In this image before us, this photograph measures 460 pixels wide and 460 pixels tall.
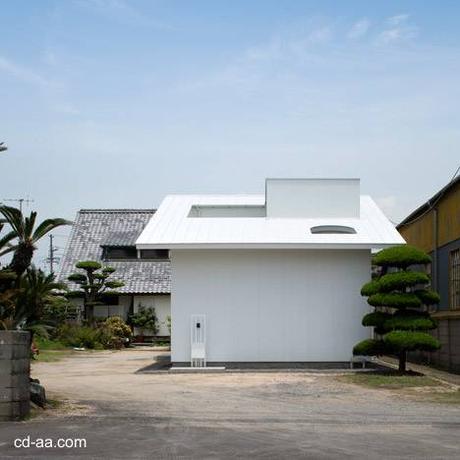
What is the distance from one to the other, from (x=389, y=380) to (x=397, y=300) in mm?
1804

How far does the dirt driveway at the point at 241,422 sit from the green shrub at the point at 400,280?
2524 millimetres

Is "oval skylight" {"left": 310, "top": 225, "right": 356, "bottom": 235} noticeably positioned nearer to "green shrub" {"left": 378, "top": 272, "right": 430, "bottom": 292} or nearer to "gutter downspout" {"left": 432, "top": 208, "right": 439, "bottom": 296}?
"gutter downspout" {"left": 432, "top": 208, "right": 439, "bottom": 296}

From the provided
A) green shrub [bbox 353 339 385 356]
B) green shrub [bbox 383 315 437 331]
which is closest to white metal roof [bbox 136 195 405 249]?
green shrub [bbox 383 315 437 331]

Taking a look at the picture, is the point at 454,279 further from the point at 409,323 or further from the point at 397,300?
the point at 397,300

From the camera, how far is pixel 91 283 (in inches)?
1393

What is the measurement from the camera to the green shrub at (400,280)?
17.2 metres

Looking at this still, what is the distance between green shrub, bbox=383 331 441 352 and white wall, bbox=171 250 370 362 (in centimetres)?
326

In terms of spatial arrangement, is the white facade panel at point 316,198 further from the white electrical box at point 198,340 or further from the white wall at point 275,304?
the white electrical box at point 198,340

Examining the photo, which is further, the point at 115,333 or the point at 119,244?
the point at 119,244

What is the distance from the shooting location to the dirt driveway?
8539 mm

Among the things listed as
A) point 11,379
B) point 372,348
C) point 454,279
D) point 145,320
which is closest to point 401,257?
point 372,348

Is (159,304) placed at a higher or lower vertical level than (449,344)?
higher

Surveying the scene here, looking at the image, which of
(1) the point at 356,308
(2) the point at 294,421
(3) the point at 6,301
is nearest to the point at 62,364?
(1) the point at 356,308

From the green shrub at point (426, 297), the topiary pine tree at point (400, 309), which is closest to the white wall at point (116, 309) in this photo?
the topiary pine tree at point (400, 309)
